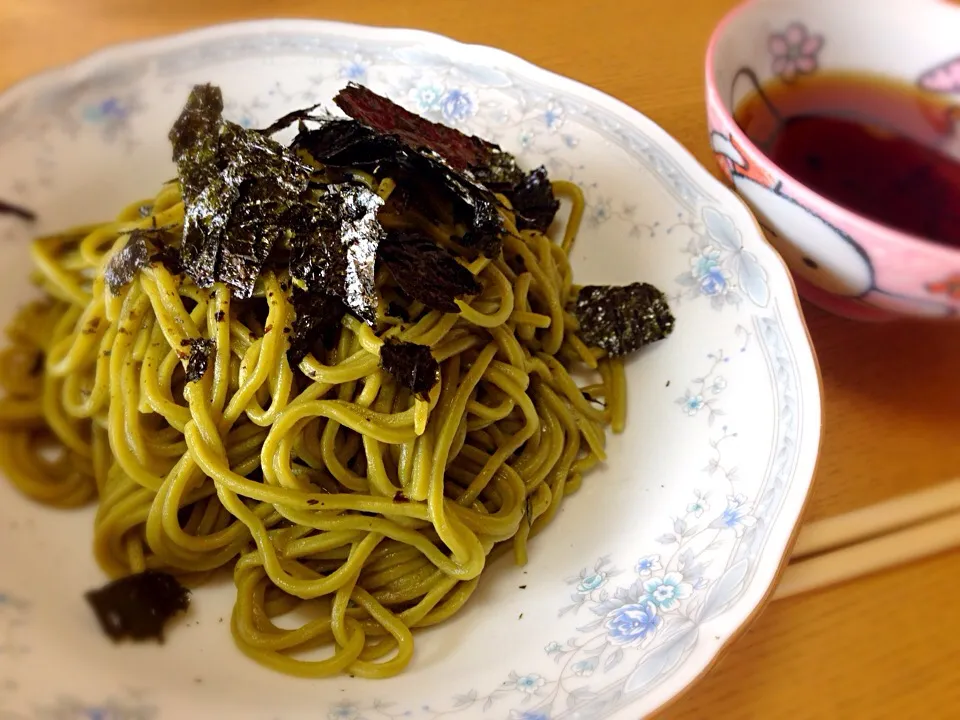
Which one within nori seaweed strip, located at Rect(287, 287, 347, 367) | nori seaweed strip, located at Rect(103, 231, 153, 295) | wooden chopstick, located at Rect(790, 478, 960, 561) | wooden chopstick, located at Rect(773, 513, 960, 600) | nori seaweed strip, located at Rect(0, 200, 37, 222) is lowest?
wooden chopstick, located at Rect(773, 513, 960, 600)

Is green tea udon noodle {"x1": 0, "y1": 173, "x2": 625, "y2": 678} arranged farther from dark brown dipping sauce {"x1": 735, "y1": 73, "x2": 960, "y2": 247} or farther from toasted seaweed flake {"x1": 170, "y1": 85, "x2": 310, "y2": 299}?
dark brown dipping sauce {"x1": 735, "y1": 73, "x2": 960, "y2": 247}

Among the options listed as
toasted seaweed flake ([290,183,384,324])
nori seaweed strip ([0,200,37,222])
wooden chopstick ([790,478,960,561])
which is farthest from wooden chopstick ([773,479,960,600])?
nori seaweed strip ([0,200,37,222])

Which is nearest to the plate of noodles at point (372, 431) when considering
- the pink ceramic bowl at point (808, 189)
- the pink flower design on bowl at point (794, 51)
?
the pink ceramic bowl at point (808, 189)

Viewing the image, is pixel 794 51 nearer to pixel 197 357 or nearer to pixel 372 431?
pixel 372 431

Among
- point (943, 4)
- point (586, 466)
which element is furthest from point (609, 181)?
point (943, 4)

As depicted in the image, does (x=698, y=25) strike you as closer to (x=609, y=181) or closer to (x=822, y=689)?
(x=609, y=181)
